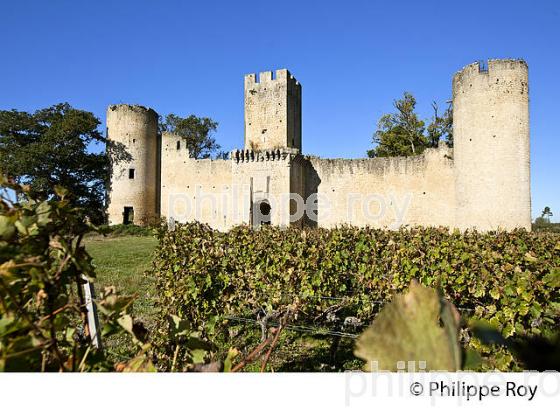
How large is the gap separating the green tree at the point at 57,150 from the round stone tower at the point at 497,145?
20.8m

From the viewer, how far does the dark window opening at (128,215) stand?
26.3 meters

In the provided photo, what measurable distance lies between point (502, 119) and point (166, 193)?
1932cm

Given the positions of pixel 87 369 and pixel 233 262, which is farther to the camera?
pixel 233 262

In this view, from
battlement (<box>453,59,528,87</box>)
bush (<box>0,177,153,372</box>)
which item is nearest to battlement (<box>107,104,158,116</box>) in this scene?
battlement (<box>453,59,528,87</box>)

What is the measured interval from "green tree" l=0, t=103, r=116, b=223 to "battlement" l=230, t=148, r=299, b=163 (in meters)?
9.28

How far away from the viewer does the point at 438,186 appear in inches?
750

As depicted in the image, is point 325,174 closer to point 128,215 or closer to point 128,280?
point 128,215

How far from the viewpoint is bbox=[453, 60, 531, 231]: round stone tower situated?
49.6 ft

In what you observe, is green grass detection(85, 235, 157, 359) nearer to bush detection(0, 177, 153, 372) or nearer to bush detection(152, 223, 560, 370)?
bush detection(152, 223, 560, 370)

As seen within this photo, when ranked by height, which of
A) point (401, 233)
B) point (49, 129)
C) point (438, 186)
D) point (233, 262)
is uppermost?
point (49, 129)

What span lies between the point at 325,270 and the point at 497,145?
502 inches

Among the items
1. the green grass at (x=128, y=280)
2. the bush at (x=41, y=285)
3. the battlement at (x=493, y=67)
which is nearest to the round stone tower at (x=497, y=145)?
the battlement at (x=493, y=67)
